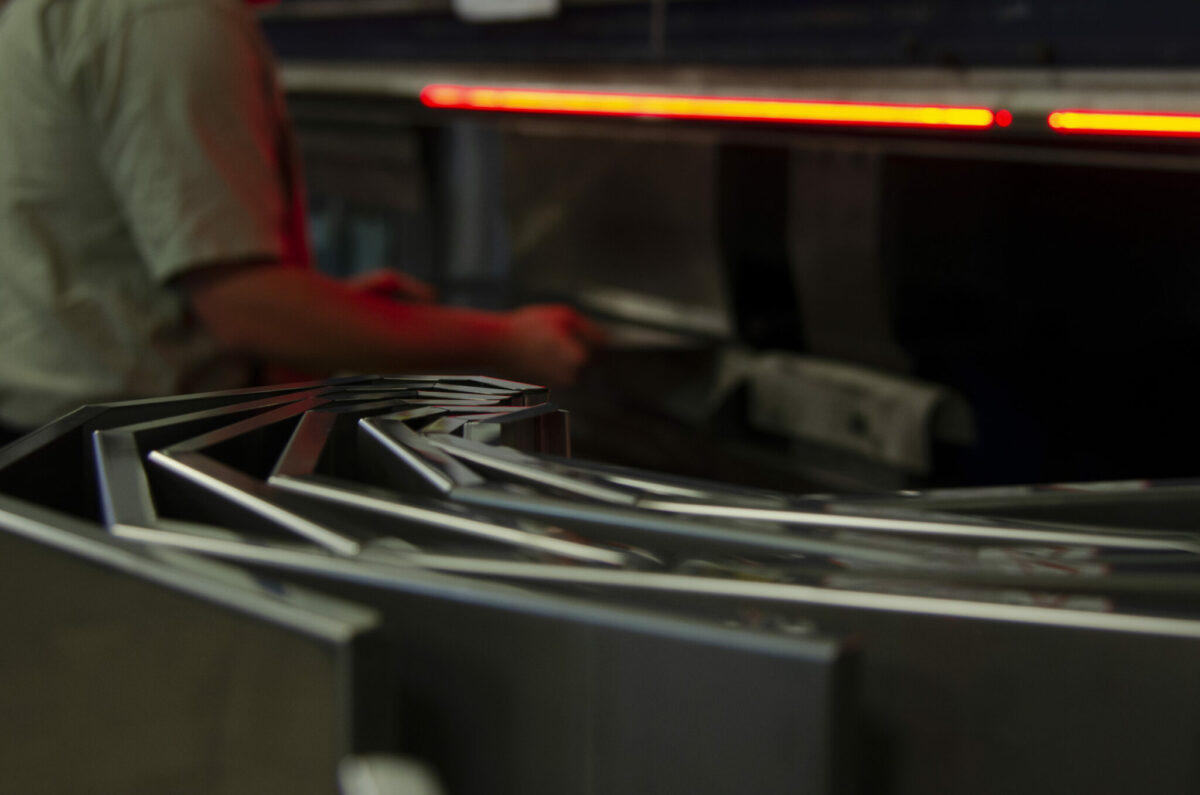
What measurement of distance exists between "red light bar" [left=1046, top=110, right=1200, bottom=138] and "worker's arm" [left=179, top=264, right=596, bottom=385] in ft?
2.00

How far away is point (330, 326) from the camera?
1.40m

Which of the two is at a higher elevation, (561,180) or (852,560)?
(852,560)

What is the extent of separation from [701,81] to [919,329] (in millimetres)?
506

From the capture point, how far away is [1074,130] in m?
1.24

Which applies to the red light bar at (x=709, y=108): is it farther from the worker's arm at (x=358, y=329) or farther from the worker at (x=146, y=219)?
the worker at (x=146, y=219)

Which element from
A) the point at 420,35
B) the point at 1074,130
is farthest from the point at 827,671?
the point at 420,35

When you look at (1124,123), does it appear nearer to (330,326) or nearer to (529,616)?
(330,326)

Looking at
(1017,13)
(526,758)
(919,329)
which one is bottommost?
(919,329)

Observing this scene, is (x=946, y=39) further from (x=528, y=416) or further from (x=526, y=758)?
(x=526, y=758)

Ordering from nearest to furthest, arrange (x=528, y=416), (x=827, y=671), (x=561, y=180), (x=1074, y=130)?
(x=827, y=671)
(x=528, y=416)
(x=1074, y=130)
(x=561, y=180)

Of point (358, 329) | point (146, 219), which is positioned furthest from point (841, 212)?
point (146, 219)

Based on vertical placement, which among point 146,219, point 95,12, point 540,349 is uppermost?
point 95,12

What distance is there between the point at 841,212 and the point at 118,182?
43.1 inches

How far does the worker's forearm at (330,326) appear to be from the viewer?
A: 1.34m
